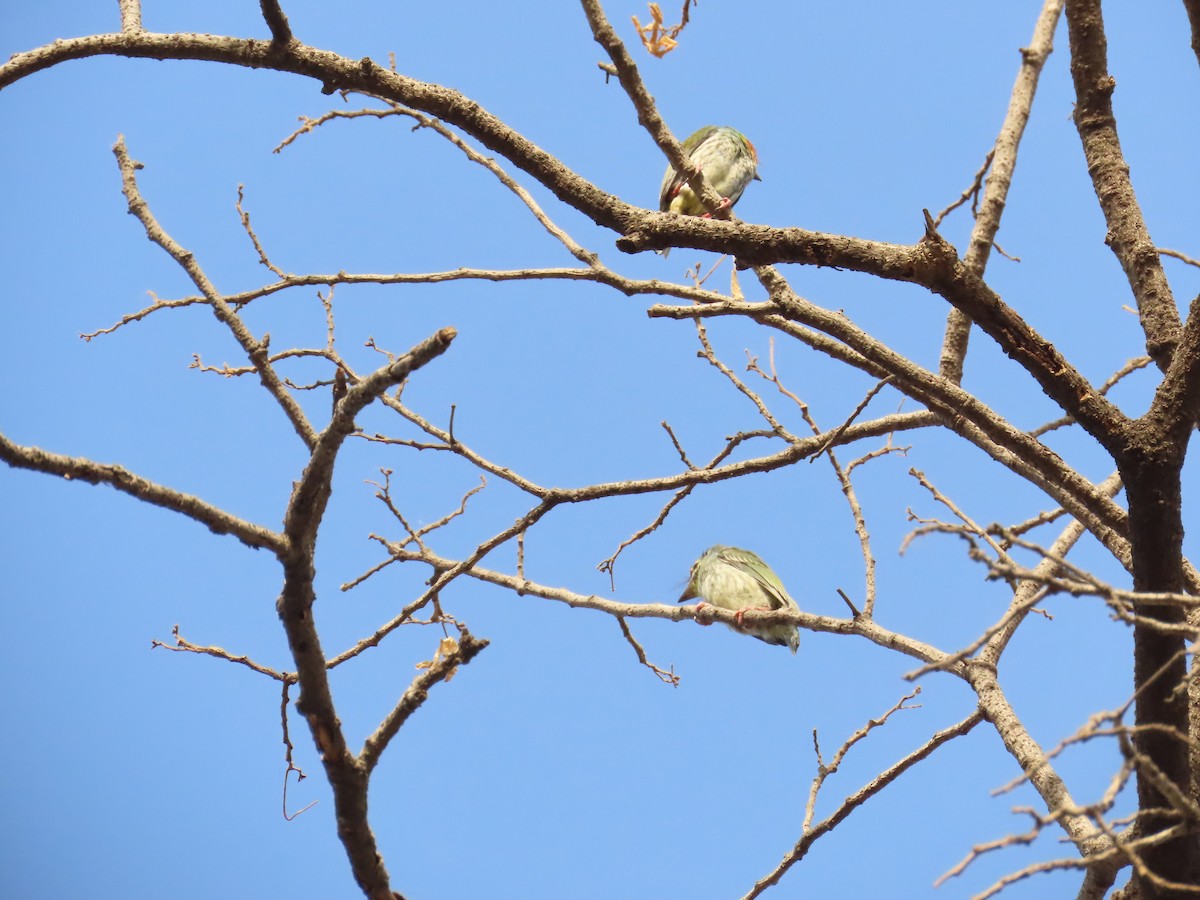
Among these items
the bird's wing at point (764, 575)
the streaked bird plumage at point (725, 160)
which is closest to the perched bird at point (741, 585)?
the bird's wing at point (764, 575)

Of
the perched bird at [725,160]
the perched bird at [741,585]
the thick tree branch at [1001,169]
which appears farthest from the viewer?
the perched bird at [725,160]

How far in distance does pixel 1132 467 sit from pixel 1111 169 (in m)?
1.66

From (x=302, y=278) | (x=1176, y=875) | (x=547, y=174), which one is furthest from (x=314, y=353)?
(x=1176, y=875)

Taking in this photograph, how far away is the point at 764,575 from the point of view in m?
6.84

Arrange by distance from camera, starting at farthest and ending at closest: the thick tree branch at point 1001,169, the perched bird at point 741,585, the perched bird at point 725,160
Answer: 1. the perched bird at point 725,160
2. the perched bird at point 741,585
3. the thick tree branch at point 1001,169

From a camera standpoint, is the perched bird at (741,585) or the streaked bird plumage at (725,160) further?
the streaked bird plumage at (725,160)

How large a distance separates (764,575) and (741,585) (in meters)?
0.20

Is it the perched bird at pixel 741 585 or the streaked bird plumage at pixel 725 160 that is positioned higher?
the streaked bird plumage at pixel 725 160

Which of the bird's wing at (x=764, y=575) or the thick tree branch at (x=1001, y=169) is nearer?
the thick tree branch at (x=1001, y=169)

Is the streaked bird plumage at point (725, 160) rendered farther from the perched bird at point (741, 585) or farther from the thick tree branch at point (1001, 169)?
the thick tree branch at point (1001, 169)

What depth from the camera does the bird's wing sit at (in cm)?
665

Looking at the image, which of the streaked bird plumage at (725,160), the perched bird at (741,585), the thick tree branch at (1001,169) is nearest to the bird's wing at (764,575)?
the perched bird at (741,585)

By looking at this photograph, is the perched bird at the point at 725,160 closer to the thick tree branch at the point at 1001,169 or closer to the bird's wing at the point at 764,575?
the bird's wing at the point at 764,575

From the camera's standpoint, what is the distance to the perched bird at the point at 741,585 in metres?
6.54
